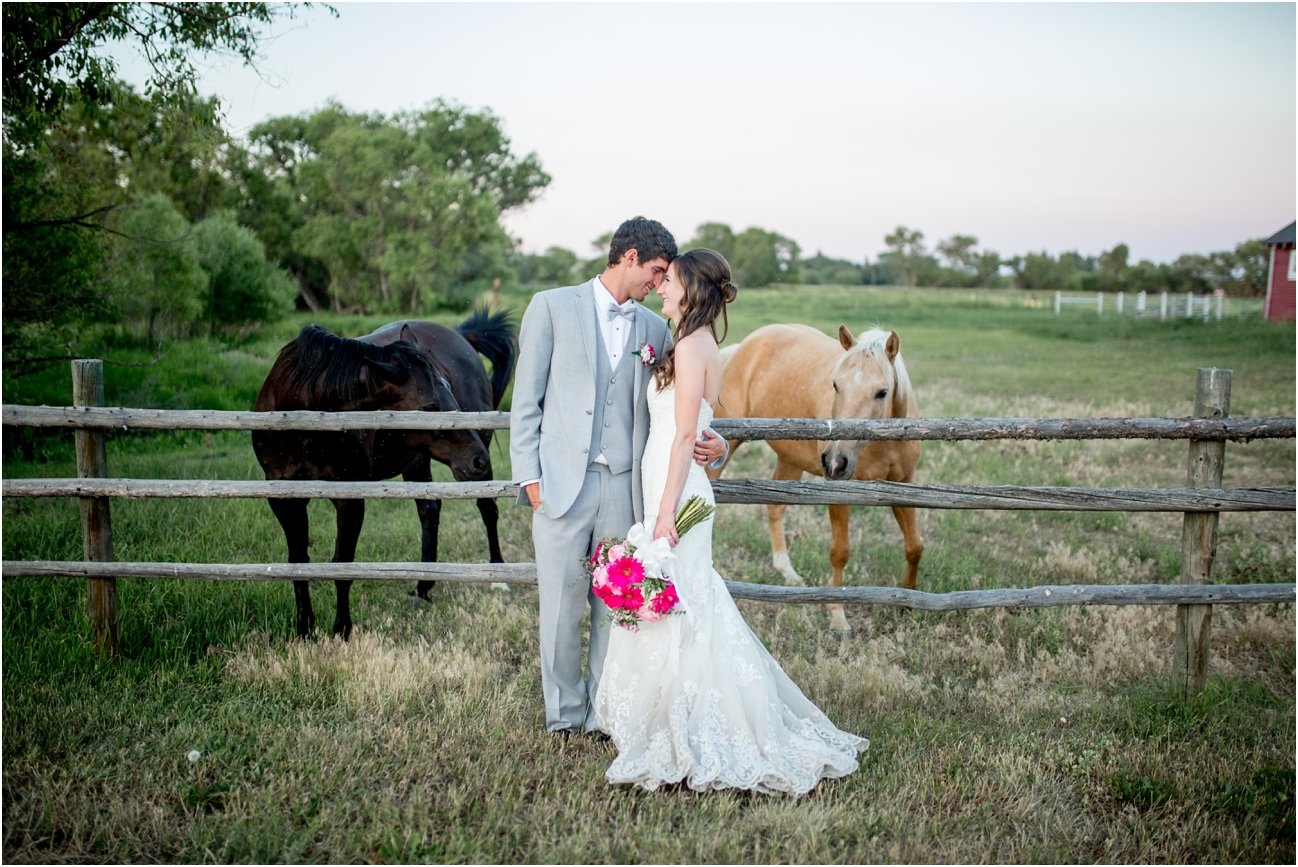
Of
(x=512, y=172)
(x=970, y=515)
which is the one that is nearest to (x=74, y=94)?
(x=970, y=515)

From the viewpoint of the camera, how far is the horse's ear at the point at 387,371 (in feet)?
17.3

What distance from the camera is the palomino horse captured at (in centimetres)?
571

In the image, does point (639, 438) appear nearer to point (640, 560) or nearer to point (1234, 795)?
point (640, 560)

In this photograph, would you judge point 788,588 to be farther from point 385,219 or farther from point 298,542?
point 385,219

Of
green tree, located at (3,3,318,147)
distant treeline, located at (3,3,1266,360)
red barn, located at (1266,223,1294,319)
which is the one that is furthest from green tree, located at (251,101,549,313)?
red barn, located at (1266,223,1294,319)

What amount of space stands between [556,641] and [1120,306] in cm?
5037

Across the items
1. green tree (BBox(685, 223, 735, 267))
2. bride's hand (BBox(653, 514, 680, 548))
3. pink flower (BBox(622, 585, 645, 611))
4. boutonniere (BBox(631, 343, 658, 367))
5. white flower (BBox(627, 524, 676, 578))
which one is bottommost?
pink flower (BBox(622, 585, 645, 611))

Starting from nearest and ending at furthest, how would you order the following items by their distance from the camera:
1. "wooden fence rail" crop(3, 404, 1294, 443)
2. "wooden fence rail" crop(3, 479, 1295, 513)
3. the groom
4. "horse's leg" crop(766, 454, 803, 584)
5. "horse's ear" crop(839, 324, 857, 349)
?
the groom < "wooden fence rail" crop(3, 404, 1294, 443) < "wooden fence rail" crop(3, 479, 1295, 513) < "horse's ear" crop(839, 324, 857, 349) < "horse's leg" crop(766, 454, 803, 584)

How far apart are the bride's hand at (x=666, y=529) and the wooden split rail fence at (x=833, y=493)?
1.11 meters

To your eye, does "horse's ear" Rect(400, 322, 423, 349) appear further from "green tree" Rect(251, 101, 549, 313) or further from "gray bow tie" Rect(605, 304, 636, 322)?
"green tree" Rect(251, 101, 549, 313)

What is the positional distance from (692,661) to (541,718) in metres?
1.09

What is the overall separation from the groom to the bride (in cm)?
12

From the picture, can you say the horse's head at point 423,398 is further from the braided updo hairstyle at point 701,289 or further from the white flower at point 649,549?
the braided updo hairstyle at point 701,289

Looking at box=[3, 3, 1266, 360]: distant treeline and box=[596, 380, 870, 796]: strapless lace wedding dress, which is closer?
box=[596, 380, 870, 796]: strapless lace wedding dress
